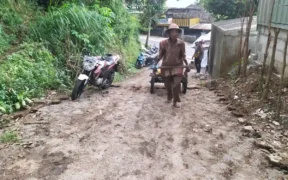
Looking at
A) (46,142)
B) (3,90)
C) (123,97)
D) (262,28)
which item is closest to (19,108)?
(3,90)

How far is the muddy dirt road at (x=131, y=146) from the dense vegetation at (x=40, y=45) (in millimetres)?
809

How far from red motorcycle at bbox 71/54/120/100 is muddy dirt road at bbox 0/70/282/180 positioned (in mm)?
444

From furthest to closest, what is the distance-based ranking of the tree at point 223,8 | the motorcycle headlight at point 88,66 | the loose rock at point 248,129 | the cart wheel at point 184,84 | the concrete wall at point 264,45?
1. the tree at point 223,8
2. the cart wheel at point 184,84
3. the concrete wall at point 264,45
4. the motorcycle headlight at point 88,66
5. the loose rock at point 248,129

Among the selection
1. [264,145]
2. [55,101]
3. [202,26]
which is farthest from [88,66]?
[202,26]

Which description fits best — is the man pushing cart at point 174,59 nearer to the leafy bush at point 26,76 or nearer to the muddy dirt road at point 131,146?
the muddy dirt road at point 131,146

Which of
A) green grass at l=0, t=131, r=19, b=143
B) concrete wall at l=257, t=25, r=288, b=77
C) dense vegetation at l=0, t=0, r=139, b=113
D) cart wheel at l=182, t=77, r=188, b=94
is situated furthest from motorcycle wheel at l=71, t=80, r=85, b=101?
concrete wall at l=257, t=25, r=288, b=77

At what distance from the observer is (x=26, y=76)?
231 inches

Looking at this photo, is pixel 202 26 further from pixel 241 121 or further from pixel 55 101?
pixel 55 101

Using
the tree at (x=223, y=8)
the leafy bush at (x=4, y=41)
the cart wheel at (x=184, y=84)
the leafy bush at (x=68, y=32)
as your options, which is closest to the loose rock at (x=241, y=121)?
the cart wheel at (x=184, y=84)

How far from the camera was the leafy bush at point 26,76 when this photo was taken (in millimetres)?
5160

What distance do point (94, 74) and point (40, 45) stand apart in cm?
178

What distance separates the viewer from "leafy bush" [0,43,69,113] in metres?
5.16

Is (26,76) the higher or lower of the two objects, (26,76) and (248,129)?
the higher

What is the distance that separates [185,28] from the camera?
3575cm
